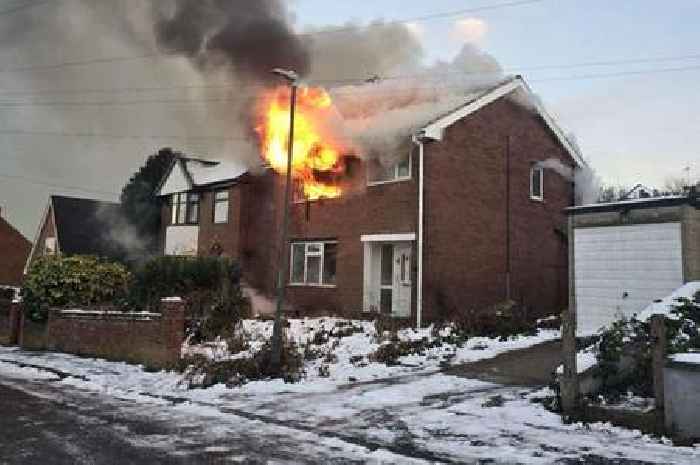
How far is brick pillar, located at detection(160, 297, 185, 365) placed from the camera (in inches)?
527

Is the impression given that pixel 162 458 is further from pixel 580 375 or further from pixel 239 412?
pixel 580 375

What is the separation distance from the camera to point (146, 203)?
1293 inches

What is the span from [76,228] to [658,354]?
3506 centimetres

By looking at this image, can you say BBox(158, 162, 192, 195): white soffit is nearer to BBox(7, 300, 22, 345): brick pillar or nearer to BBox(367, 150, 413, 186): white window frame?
BBox(7, 300, 22, 345): brick pillar

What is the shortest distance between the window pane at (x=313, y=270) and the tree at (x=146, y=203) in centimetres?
1171

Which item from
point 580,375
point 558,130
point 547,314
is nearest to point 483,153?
point 558,130

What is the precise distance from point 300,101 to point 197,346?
29.7ft

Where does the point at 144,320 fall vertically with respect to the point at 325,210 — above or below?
below

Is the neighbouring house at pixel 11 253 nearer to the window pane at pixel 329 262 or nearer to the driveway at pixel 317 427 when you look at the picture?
the window pane at pixel 329 262

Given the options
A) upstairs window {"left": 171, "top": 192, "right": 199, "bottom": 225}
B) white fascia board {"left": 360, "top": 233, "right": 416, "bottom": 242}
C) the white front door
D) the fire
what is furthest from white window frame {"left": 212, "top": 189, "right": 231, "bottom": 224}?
the white front door

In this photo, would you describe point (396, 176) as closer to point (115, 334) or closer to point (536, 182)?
point (536, 182)

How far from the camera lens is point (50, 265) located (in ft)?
59.9

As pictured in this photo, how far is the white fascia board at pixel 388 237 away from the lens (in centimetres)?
1714

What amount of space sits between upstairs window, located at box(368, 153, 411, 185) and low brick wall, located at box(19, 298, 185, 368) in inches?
284
